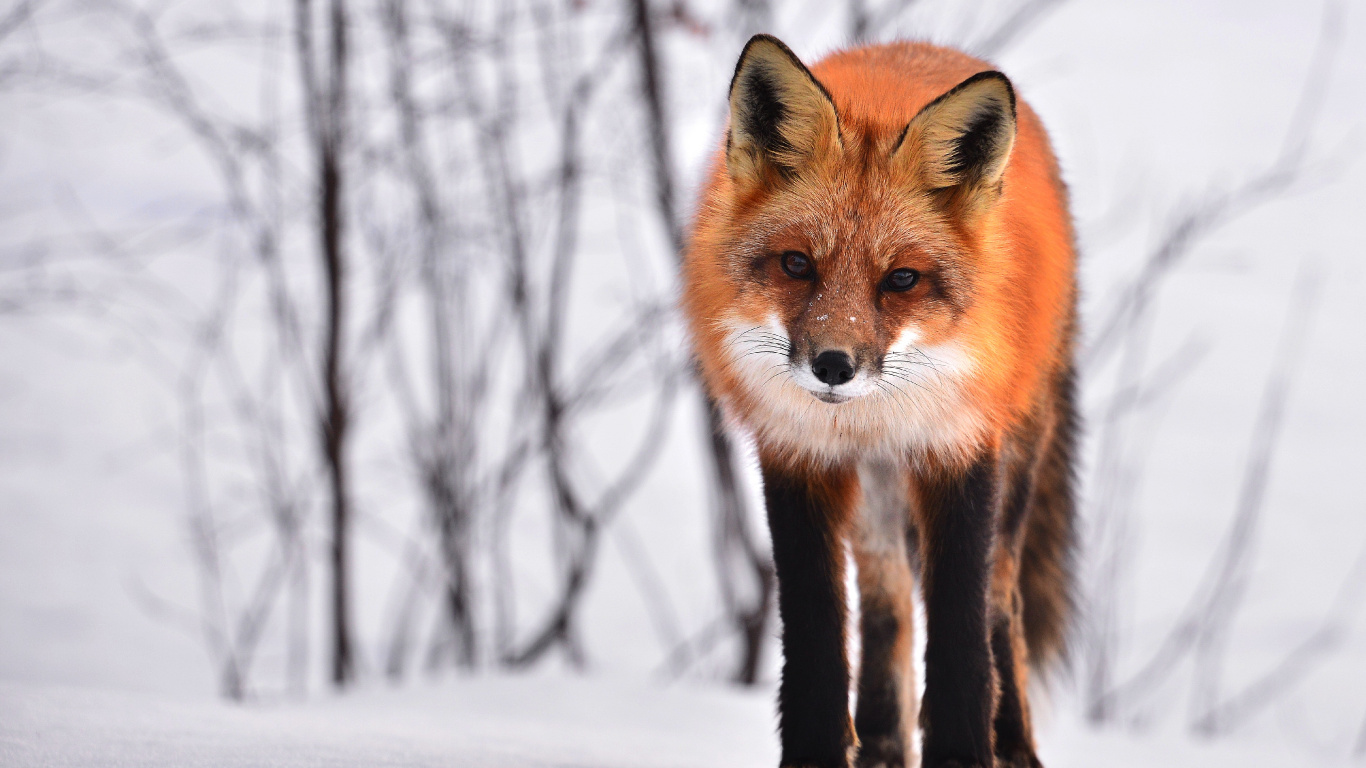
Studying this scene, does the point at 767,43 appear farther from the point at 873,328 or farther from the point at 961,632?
the point at 961,632

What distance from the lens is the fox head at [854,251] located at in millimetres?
1706

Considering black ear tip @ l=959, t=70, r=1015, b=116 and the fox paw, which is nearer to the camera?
black ear tip @ l=959, t=70, r=1015, b=116

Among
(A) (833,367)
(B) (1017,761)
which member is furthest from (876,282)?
(B) (1017,761)

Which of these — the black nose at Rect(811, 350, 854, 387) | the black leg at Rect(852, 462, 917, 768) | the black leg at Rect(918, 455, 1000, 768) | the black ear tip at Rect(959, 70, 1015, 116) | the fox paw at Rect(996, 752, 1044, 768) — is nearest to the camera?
the black nose at Rect(811, 350, 854, 387)

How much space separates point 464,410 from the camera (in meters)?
4.87

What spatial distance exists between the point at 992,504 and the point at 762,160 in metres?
0.74

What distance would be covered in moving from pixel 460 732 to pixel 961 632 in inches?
47.1

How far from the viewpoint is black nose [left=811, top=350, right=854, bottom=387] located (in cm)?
156

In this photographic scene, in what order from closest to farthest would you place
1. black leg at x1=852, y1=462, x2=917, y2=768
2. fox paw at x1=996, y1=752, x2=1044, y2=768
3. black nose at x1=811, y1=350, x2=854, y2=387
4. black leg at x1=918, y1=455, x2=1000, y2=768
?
black nose at x1=811, y1=350, x2=854, y2=387, black leg at x1=918, y1=455, x2=1000, y2=768, fox paw at x1=996, y1=752, x2=1044, y2=768, black leg at x1=852, y1=462, x2=917, y2=768

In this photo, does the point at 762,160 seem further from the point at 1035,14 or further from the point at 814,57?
the point at 1035,14

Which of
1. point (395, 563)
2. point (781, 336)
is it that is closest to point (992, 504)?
point (781, 336)

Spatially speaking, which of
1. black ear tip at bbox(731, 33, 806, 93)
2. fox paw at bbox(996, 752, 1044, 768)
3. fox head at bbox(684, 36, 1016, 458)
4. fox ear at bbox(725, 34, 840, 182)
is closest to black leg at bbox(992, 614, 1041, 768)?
fox paw at bbox(996, 752, 1044, 768)

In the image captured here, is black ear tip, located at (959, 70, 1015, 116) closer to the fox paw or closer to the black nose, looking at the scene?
the black nose

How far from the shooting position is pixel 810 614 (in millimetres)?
1873
